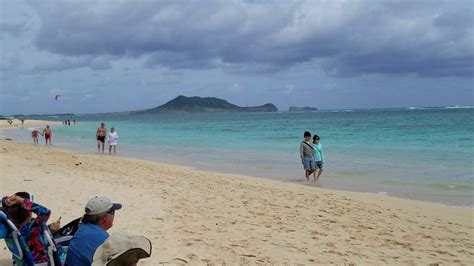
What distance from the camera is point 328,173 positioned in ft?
45.0

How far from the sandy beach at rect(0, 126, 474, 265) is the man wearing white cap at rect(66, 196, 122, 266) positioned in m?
1.68

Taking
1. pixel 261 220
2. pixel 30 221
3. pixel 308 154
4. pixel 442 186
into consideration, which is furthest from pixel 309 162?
pixel 30 221

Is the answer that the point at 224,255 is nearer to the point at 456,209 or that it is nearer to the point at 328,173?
the point at 456,209

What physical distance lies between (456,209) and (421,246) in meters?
3.06

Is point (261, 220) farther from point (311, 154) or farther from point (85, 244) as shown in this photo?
point (311, 154)

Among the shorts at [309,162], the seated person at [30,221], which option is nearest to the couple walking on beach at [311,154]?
the shorts at [309,162]

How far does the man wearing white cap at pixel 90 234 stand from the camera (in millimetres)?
3303

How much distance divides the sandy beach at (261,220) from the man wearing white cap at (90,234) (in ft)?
5.50

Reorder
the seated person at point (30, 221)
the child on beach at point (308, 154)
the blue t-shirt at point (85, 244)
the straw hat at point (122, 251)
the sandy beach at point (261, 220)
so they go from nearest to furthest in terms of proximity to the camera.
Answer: the straw hat at point (122, 251) < the blue t-shirt at point (85, 244) < the seated person at point (30, 221) < the sandy beach at point (261, 220) < the child on beach at point (308, 154)

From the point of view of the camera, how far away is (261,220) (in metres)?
7.06

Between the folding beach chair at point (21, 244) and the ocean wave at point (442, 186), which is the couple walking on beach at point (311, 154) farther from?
the folding beach chair at point (21, 244)

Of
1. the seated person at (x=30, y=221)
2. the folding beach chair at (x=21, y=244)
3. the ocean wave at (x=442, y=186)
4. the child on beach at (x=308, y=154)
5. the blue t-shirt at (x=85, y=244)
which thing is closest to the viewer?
the blue t-shirt at (x=85, y=244)

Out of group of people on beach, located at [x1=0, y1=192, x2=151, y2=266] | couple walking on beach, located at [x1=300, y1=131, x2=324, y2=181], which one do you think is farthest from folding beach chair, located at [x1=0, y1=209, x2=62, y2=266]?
couple walking on beach, located at [x1=300, y1=131, x2=324, y2=181]

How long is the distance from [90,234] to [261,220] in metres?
4.06
